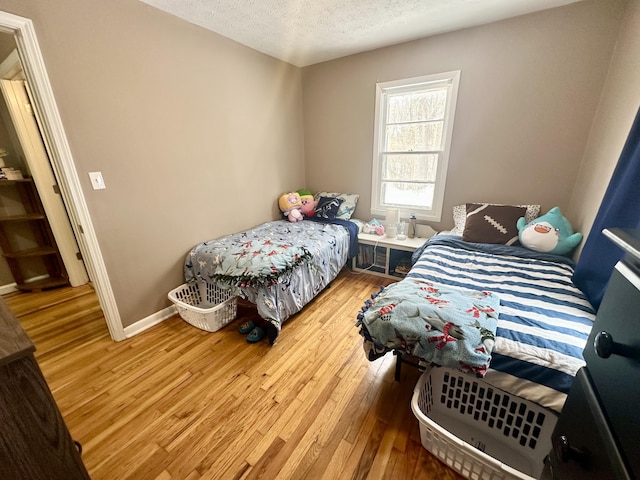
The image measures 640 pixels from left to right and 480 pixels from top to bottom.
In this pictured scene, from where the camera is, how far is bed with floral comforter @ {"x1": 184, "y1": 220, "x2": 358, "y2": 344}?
182 cm

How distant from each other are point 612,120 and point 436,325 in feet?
6.29

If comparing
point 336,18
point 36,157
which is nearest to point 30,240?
point 36,157

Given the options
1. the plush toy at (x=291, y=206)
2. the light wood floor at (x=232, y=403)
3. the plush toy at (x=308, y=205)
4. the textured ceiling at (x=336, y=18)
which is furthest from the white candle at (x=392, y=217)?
the textured ceiling at (x=336, y=18)

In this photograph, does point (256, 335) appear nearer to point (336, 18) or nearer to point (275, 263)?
point (275, 263)

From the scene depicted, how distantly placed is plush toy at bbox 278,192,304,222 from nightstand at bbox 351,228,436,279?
0.80 meters

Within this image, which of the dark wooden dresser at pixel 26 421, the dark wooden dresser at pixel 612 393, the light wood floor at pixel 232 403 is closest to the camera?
the dark wooden dresser at pixel 612 393

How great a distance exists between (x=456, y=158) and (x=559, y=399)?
2.14 m

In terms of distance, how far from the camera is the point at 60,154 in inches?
60.7

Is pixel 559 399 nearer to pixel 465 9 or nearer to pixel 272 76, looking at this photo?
pixel 465 9

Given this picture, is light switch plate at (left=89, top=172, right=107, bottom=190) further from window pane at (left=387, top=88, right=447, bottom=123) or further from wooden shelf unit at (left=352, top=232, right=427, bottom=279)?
window pane at (left=387, top=88, right=447, bottom=123)

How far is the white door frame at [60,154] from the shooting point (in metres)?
1.37

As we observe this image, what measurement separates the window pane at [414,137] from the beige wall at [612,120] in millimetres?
1099

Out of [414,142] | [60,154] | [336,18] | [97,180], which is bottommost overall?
[97,180]

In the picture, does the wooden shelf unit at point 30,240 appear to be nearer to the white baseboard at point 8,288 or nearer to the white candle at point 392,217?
the white baseboard at point 8,288
